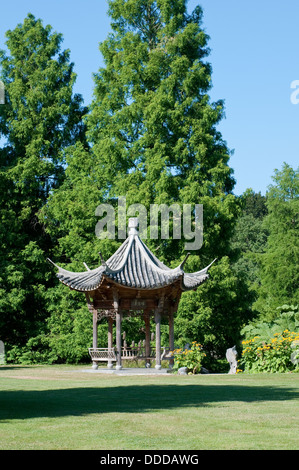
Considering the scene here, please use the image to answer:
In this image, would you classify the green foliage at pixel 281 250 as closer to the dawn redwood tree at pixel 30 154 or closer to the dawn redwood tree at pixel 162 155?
the dawn redwood tree at pixel 162 155

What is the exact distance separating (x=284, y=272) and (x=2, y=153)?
18.9m

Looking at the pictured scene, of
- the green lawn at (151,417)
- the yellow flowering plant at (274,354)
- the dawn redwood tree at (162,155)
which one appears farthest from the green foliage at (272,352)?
the dawn redwood tree at (162,155)

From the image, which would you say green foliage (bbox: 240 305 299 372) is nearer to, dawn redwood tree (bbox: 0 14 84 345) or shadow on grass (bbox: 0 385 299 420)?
shadow on grass (bbox: 0 385 299 420)

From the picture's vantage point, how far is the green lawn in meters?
6.93

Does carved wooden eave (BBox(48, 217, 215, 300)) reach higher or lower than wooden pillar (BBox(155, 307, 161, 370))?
higher

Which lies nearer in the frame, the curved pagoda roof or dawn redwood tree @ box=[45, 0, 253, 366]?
the curved pagoda roof

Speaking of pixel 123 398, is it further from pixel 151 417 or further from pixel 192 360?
pixel 192 360

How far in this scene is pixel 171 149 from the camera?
101 ft

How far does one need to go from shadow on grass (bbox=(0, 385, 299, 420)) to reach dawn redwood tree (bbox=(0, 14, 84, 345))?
Answer: 731 inches

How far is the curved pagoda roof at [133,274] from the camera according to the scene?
20.9 meters

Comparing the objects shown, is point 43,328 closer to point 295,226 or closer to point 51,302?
point 51,302

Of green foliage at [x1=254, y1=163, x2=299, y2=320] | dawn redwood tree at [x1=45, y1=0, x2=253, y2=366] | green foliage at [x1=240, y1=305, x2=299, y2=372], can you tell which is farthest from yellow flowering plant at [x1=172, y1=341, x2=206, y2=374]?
green foliage at [x1=254, y1=163, x2=299, y2=320]

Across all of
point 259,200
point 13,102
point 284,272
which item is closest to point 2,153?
point 13,102

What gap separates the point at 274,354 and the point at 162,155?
45.5 ft
